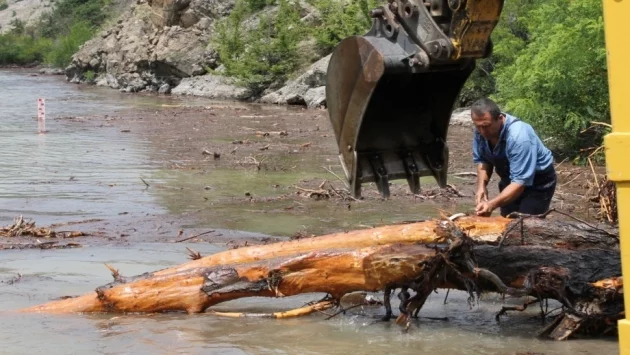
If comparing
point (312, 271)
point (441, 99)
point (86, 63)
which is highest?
point (441, 99)

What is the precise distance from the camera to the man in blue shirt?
283 inches

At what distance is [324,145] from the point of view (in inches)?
837

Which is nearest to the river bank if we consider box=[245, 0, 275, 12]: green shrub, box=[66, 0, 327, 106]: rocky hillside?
box=[66, 0, 327, 106]: rocky hillside

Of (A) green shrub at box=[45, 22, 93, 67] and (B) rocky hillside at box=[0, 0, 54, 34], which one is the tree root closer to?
(A) green shrub at box=[45, 22, 93, 67]

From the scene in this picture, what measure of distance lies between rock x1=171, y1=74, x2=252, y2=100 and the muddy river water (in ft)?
42.2

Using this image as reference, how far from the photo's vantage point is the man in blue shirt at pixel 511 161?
7.18 meters

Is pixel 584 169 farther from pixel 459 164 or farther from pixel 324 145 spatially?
pixel 324 145

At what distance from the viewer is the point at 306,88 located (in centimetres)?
3531

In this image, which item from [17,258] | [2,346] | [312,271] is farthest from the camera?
[17,258]

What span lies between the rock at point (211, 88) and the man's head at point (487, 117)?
31334 mm

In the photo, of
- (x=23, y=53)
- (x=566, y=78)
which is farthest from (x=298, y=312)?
(x=23, y=53)

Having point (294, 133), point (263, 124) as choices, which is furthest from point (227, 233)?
point (263, 124)

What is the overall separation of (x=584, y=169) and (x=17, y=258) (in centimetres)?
951

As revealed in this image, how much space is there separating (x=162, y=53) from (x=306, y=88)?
13535mm
